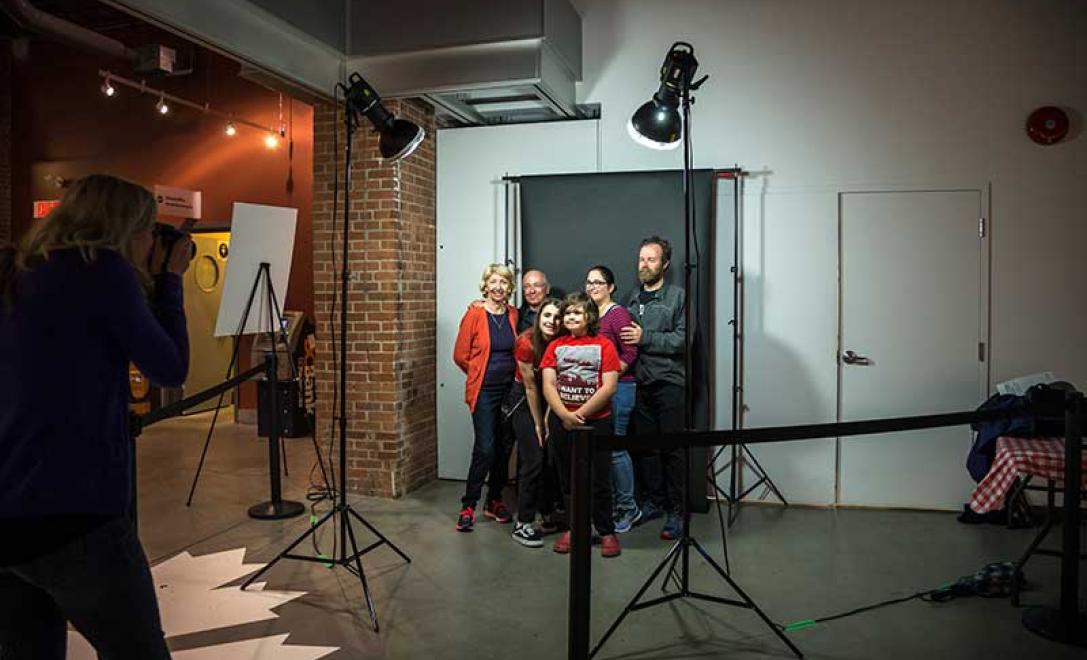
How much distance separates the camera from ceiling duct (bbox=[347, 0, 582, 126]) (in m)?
4.51

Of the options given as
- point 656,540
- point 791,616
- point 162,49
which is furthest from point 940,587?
point 162,49

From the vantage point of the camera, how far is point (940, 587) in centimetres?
361

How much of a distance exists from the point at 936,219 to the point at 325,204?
12.8 ft

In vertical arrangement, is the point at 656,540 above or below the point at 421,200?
below

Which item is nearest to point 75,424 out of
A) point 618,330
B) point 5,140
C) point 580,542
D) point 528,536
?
point 580,542

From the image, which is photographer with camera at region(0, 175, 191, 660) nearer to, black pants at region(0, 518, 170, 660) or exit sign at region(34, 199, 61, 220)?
black pants at region(0, 518, 170, 660)

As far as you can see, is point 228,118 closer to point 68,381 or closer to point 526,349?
point 526,349

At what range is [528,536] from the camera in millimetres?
4148

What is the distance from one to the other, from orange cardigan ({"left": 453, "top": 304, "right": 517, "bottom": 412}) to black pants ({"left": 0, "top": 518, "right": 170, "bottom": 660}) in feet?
9.49

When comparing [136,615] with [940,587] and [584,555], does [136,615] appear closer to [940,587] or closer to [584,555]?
[584,555]

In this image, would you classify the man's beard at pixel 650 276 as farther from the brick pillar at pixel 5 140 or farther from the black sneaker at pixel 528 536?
the brick pillar at pixel 5 140

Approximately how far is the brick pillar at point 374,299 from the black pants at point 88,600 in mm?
3395

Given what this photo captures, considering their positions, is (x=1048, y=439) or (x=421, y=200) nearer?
(x=1048, y=439)

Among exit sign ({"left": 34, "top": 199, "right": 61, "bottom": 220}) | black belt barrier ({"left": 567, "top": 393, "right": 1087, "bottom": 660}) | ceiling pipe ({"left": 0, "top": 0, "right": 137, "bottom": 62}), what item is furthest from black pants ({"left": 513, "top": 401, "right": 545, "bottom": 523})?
exit sign ({"left": 34, "top": 199, "right": 61, "bottom": 220})
